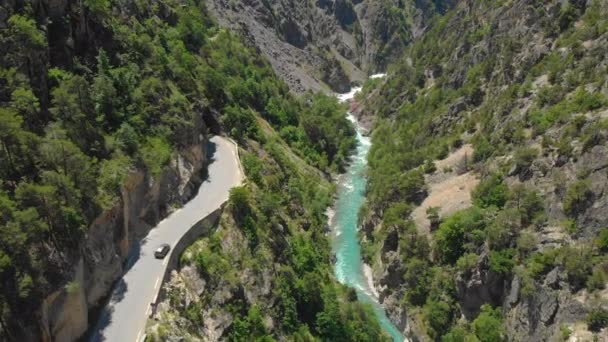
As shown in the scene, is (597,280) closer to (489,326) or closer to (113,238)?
(489,326)

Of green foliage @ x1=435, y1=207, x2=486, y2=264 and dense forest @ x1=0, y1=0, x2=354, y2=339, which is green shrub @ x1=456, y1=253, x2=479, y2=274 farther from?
dense forest @ x1=0, y1=0, x2=354, y2=339

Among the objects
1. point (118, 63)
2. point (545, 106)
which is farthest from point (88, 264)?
point (545, 106)

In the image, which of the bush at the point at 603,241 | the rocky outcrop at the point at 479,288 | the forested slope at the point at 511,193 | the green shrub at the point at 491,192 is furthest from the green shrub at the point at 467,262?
the bush at the point at 603,241

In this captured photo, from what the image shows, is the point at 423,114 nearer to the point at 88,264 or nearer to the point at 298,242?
the point at 298,242

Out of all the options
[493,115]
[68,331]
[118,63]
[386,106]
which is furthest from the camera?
[386,106]

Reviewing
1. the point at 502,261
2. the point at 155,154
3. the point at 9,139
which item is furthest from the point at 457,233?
the point at 9,139

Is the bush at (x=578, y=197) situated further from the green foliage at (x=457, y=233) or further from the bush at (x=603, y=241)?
the green foliage at (x=457, y=233)

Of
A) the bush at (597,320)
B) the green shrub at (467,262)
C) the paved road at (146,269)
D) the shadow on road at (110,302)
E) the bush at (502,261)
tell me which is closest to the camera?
the shadow on road at (110,302)
